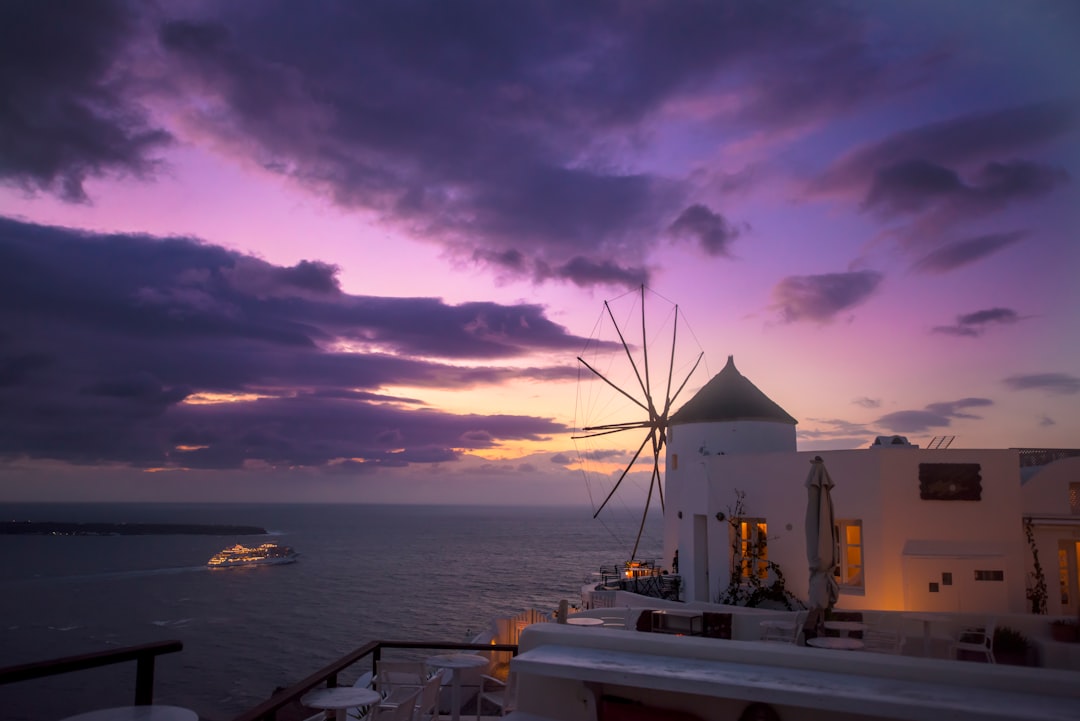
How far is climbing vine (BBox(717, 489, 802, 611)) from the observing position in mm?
16016

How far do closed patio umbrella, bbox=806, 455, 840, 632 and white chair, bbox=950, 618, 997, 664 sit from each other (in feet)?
6.22

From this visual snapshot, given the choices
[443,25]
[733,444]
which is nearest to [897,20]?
[443,25]

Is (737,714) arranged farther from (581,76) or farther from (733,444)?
(733,444)

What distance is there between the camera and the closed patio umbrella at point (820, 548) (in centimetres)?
1060

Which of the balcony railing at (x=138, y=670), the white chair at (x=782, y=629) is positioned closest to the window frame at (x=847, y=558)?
the white chair at (x=782, y=629)

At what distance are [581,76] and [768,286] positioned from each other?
1019cm

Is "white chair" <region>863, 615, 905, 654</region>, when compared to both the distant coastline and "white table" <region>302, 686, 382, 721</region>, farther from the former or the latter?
the distant coastline

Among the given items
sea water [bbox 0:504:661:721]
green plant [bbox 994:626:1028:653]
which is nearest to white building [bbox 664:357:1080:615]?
green plant [bbox 994:626:1028:653]

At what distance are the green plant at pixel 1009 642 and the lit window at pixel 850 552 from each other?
359 cm

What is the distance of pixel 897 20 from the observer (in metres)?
12.5

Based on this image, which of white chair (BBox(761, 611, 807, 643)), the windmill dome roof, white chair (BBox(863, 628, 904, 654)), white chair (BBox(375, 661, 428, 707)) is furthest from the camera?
the windmill dome roof

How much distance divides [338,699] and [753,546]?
14.0 meters

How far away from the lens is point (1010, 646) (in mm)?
11289

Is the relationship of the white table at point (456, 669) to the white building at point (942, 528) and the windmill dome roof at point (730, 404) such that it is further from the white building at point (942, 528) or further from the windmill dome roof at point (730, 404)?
the windmill dome roof at point (730, 404)
